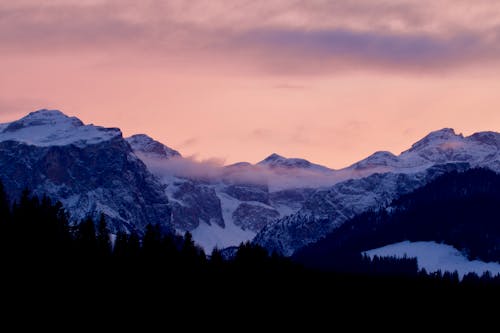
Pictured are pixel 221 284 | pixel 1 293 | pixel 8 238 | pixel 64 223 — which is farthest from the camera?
pixel 64 223

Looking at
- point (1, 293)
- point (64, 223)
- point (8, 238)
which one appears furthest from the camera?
point (64, 223)

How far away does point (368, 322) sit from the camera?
182 metres

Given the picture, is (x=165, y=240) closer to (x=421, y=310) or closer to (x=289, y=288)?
(x=289, y=288)

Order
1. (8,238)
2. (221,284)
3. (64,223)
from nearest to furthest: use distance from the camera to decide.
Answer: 1. (8,238)
2. (221,284)
3. (64,223)

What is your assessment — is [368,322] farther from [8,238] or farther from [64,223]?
[8,238]

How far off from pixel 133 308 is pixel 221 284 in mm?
23980

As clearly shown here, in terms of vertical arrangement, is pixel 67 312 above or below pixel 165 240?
below

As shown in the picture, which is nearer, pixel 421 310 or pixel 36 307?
pixel 36 307

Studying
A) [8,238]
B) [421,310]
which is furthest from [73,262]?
[421,310]

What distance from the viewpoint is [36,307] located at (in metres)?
132

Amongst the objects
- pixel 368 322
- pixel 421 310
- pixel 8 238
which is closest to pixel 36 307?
pixel 8 238

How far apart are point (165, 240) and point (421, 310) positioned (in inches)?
1511

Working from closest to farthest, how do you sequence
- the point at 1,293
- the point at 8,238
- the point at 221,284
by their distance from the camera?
the point at 1,293
the point at 8,238
the point at 221,284

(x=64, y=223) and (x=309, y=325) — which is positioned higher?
(x=64, y=223)
